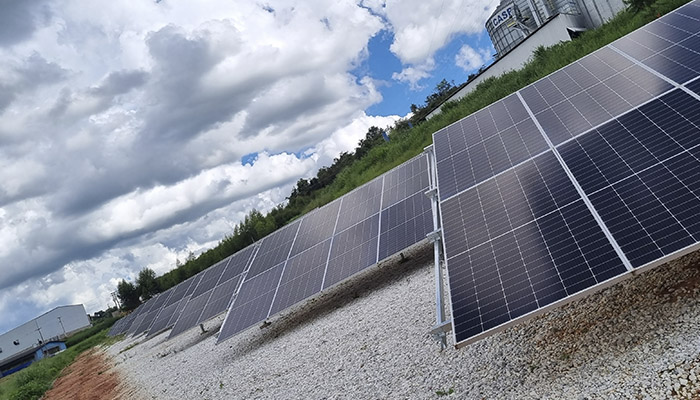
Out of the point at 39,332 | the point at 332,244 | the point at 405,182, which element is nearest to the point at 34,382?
the point at 332,244

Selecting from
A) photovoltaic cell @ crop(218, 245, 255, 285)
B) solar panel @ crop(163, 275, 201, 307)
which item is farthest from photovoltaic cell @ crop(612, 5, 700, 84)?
solar panel @ crop(163, 275, 201, 307)

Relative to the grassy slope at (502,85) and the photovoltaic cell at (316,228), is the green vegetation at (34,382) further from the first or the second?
the grassy slope at (502,85)

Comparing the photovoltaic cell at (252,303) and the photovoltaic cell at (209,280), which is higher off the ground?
the photovoltaic cell at (209,280)

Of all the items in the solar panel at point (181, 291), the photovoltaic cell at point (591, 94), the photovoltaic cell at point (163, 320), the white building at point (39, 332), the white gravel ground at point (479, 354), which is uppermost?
the white building at point (39, 332)

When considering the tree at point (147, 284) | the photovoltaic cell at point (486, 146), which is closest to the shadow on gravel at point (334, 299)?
the photovoltaic cell at point (486, 146)

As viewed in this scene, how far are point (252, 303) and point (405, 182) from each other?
7568 millimetres

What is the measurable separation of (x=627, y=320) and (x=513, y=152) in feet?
13.7

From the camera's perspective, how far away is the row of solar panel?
18.0 meters

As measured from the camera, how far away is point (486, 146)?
503 inches

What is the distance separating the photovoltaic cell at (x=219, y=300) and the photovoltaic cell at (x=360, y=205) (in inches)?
315

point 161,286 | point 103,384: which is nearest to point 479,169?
point 103,384

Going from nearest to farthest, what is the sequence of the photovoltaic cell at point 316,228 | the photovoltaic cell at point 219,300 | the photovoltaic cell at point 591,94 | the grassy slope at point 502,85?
the photovoltaic cell at point 591,94 → the photovoltaic cell at point 316,228 → the photovoltaic cell at point 219,300 → the grassy slope at point 502,85

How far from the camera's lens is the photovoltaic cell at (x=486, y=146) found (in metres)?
11.5

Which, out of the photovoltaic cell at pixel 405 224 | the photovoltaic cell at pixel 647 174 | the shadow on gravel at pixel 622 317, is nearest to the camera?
the photovoltaic cell at pixel 647 174
